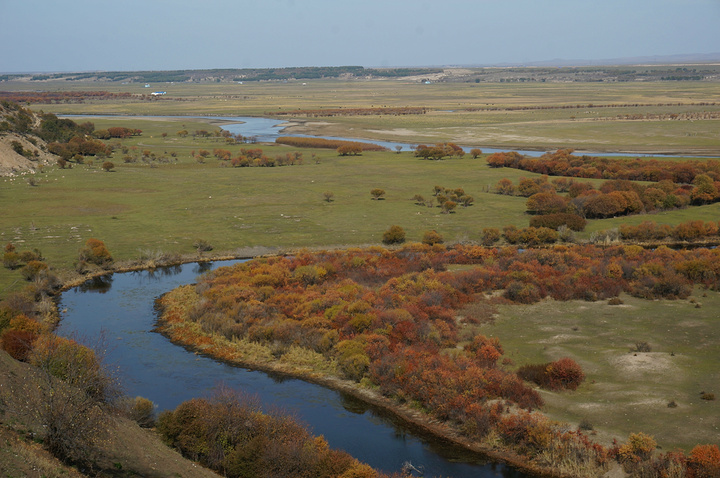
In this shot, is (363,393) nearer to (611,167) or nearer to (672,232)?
(672,232)

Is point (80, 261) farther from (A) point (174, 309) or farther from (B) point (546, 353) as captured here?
(B) point (546, 353)

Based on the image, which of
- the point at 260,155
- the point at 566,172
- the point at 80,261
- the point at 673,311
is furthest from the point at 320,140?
the point at 673,311

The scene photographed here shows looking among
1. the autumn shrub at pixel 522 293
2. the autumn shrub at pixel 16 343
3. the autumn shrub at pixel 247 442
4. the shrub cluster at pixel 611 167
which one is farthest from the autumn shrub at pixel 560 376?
the shrub cluster at pixel 611 167

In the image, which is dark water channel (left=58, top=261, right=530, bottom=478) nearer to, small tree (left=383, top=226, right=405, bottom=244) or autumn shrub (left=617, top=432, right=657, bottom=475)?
autumn shrub (left=617, top=432, right=657, bottom=475)

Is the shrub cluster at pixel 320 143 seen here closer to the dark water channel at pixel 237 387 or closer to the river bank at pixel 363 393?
the dark water channel at pixel 237 387

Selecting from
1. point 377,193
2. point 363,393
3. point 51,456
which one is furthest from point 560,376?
point 377,193
